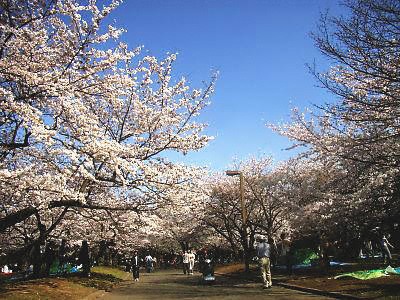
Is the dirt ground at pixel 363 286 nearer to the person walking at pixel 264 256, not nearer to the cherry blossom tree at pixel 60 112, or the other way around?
the person walking at pixel 264 256

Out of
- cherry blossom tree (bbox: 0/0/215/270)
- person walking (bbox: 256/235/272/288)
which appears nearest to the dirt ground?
person walking (bbox: 256/235/272/288)

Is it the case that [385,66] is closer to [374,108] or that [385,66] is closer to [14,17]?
[374,108]

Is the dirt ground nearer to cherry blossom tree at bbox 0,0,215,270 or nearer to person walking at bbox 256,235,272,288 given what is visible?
person walking at bbox 256,235,272,288

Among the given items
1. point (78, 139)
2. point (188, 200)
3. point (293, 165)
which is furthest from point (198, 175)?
point (293, 165)

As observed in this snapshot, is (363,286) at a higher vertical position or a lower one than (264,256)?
lower

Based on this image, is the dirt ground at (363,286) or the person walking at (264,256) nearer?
the dirt ground at (363,286)

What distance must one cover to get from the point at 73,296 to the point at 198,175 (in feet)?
19.4

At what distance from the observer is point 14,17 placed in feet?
33.0

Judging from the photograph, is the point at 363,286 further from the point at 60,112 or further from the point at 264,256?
the point at 60,112

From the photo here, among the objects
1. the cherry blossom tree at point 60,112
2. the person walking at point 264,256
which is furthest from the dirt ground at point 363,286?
the cherry blossom tree at point 60,112

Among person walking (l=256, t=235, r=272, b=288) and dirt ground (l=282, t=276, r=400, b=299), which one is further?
person walking (l=256, t=235, r=272, b=288)

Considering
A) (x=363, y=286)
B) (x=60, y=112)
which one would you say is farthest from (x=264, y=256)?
(x=60, y=112)

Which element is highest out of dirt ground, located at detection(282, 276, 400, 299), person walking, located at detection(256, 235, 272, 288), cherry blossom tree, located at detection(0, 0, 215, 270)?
cherry blossom tree, located at detection(0, 0, 215, 270)

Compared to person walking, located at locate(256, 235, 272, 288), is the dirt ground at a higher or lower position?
lower
